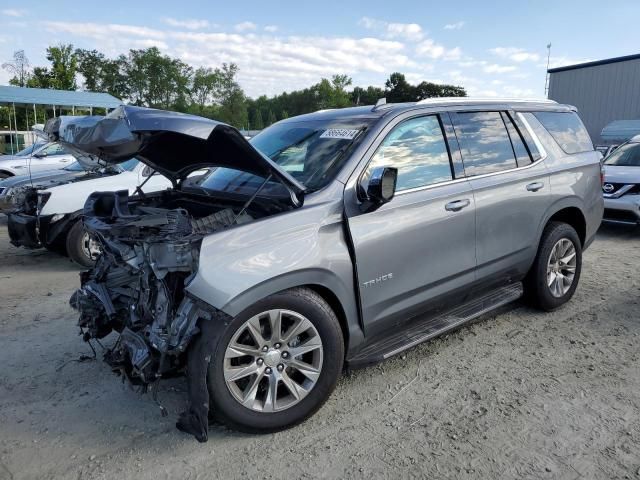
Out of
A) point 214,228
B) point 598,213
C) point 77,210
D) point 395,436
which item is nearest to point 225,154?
point 214,228

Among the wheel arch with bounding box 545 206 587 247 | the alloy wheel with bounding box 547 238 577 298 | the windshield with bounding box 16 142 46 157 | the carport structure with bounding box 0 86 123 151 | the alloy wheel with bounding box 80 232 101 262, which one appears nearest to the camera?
the alloy wheel with bounding box 547 238 577 298

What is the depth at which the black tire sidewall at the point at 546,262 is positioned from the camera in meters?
4.51

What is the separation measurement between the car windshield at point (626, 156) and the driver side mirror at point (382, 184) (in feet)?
26.4

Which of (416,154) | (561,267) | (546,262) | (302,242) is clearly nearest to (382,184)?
(302,242)

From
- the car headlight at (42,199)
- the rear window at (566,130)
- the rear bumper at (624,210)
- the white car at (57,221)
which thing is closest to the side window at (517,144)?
the rear window at (566,130)

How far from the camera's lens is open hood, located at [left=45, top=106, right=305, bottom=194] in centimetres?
268

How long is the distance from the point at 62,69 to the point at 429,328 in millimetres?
47149

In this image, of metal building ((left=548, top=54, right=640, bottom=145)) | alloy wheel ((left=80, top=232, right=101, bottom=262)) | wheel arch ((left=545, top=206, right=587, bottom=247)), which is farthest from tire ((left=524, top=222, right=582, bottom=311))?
metal building ((left=548, top=54, right=640, bottom=145))

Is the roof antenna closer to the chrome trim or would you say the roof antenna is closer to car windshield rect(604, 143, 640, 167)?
the chrome trim

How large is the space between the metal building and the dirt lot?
18.9 metres

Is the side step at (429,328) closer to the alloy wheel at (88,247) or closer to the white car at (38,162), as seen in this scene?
the alloy wheel at (88,247)

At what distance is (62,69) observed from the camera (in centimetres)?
4238

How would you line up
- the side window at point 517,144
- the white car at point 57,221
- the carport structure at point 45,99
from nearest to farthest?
the side window at point 517,144, the white car at point 57,221, the carport structure at point 45,99

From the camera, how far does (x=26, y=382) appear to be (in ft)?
11.9
